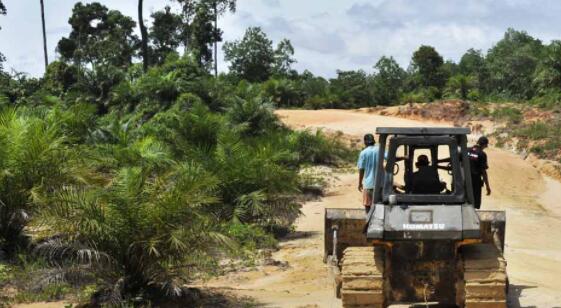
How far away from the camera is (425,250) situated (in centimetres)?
698

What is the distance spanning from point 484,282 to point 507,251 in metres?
5.83

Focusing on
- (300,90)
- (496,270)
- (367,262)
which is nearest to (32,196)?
(367,262)

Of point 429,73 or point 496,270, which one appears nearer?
point 496,270

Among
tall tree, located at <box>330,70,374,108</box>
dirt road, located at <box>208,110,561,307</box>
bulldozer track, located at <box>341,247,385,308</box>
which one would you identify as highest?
tall tree, located at <box>330,70,374,108</box>

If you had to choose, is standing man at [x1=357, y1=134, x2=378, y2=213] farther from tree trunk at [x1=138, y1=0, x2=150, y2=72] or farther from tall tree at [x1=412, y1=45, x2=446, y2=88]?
tall tree at [x1=412, y1=45, x2=446, y2=88]

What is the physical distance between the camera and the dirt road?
9.24 metres

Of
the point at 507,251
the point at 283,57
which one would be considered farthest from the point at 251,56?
the point at 507,251

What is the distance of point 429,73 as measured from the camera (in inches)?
2351

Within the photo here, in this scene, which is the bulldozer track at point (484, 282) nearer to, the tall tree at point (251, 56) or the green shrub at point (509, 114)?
the green shrub at point (509, 114)

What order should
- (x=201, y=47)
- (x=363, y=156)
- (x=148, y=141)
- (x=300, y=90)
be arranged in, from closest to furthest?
1. (x=363, y=156)
2. (x=148, y=141)
3. (x=300, y=90)
4. (x=201, y=47)

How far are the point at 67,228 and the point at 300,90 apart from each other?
136 ft

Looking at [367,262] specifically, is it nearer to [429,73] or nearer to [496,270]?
[496,270]

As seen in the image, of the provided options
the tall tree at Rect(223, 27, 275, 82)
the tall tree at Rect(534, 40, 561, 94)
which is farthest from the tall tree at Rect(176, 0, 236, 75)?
the tall tree at Rect(534, 40, 561, 94)

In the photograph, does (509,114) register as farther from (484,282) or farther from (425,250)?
(484,282)
